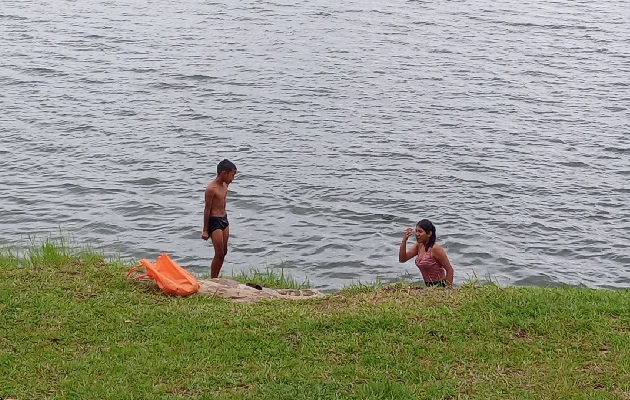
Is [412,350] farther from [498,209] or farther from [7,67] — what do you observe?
[7,67]

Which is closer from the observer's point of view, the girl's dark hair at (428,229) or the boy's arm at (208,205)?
the girl's dark hair at (428,229)

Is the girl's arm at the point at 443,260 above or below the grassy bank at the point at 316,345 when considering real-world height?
below

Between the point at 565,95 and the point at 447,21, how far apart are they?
7798 mm

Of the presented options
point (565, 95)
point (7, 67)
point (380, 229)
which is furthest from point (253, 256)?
point (7, 67)

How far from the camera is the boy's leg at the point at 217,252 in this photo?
12.3 metres

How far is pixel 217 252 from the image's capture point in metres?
12.4

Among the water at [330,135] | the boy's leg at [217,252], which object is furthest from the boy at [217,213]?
the water at [330,135]

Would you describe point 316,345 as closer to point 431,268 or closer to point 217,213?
point 431,268

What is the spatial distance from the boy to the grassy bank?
2.51m

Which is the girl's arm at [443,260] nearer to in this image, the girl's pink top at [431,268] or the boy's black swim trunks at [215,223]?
the girl's pink top at [431,268]

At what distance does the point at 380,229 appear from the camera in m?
15.8

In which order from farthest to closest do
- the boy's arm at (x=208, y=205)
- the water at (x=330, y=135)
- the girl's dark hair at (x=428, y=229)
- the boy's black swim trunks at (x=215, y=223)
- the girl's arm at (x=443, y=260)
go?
the water at (x=330, y=135)
the boy's black swim trunks at (x=215, y=223)
the boy's arm at (x=208, y=205)
the girl's dark hair at (x=428, y=229)
the girl's arm at (x=443, y=260)

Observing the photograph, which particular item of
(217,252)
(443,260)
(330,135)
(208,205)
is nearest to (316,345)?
(443,260)

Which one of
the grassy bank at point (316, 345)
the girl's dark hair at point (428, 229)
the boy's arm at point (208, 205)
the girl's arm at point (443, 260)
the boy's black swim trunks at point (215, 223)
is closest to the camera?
the grassy bank at point (316, 345)
